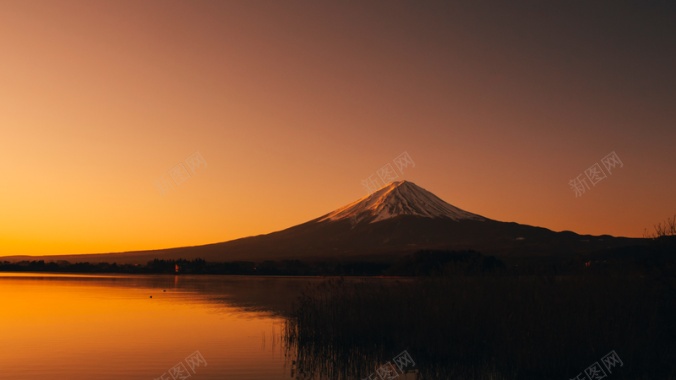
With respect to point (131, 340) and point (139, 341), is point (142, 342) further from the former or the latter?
point (131, 340)

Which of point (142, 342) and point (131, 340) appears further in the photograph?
point (131, 340)

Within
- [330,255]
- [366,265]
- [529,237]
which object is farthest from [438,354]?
[529,237]

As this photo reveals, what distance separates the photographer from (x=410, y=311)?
786 inches

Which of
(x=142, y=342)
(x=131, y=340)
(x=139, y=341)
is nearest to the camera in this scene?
(x=142, y=342)

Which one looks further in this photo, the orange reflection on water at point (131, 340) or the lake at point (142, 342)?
the orange reflection on water at point (131, 340)

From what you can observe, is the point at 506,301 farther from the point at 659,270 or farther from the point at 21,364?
the point at 21,364

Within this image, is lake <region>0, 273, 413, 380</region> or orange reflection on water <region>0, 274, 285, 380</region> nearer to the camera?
lake <region>0, 273, 413, 380</region>

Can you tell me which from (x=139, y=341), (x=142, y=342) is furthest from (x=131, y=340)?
(x=142, y=342)

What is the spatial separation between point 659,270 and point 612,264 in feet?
4.02

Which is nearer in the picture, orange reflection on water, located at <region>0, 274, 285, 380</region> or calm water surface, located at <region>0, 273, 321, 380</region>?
calm water surface, located at <region>0, 273, 321, 380</region>

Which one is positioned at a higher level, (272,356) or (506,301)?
(506,301)

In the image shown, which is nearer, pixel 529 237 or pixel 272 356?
pixel 272 356

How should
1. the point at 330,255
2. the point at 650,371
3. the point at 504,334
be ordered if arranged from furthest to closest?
the point at 330,255 < the point at 504,334 < the point at 650,371

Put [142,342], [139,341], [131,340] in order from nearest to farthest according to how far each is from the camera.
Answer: [142,342], [139,341], [131,340]
